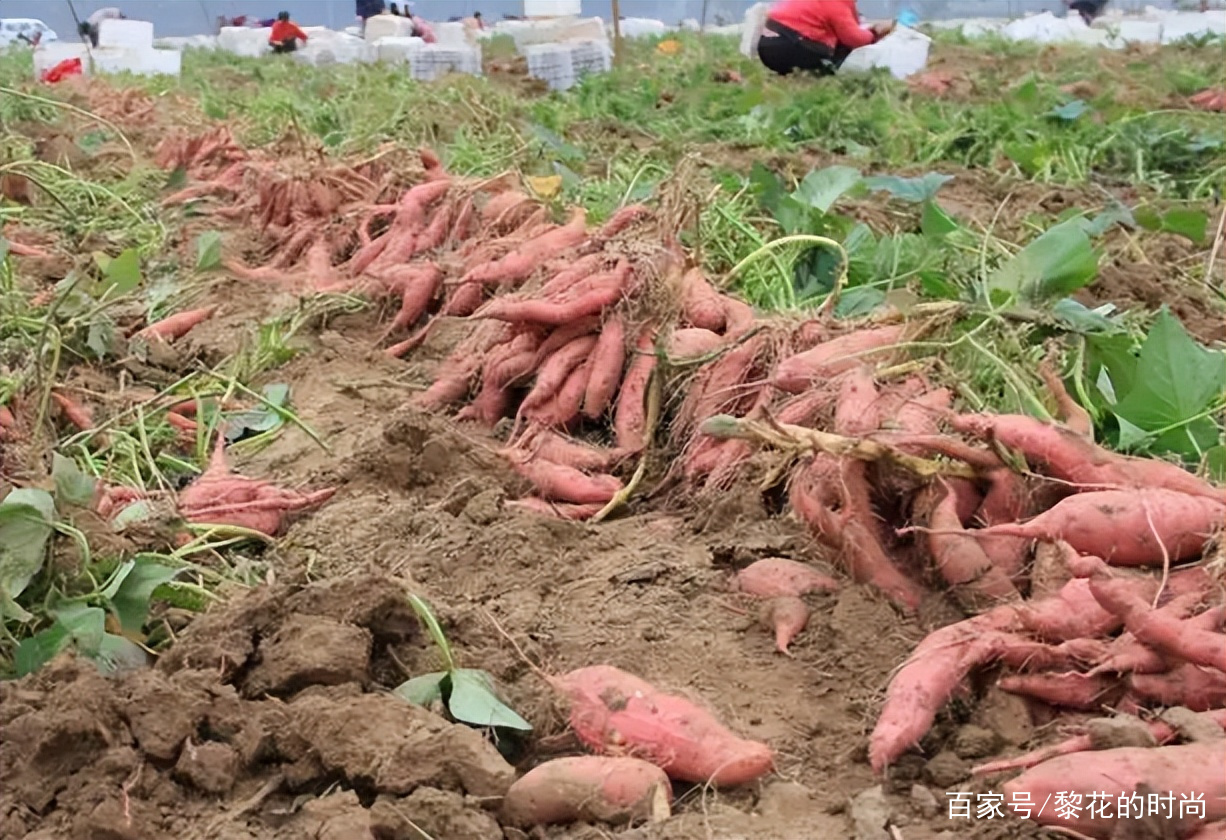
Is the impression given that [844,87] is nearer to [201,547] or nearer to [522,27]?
→ [522,27]

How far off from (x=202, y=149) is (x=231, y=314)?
2.34 metres

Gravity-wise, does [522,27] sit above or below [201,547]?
above

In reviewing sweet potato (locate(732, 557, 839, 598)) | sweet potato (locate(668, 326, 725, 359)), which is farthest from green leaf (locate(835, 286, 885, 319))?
sweet potato (locate(732, 557, 839, 598))

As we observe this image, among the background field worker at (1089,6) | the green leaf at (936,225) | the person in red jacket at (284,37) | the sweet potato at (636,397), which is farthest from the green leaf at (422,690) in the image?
the background field worker at (1089,6)

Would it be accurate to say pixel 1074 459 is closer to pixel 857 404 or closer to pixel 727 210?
pixel 857 404

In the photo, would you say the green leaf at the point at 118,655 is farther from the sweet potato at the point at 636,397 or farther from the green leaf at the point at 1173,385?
the green leaf at the point at 1173,385

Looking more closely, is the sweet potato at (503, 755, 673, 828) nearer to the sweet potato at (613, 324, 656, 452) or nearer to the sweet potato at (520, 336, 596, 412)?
the sweet potato at (613, 324, 656, 452)

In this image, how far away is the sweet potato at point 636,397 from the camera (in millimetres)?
2564

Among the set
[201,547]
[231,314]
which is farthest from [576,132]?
[201,547]

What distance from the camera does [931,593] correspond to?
6.19 ft

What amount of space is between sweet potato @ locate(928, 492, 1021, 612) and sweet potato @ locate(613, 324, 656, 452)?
0.82 metres

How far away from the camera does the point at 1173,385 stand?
6.74 feet

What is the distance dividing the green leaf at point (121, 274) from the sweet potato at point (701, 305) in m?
1.53

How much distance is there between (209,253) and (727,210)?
1682 millimetres
